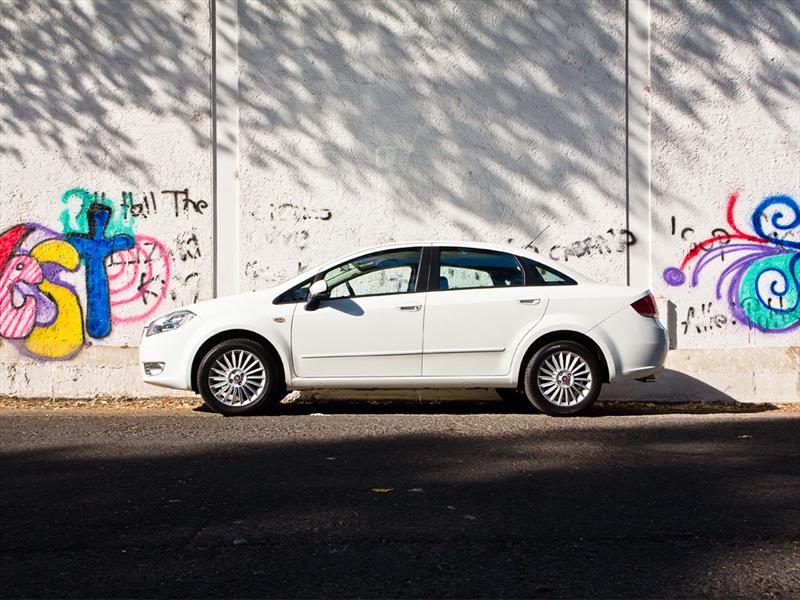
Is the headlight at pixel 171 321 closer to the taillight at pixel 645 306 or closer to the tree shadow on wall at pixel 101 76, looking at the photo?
the tree shadow on wall at pixel 101 76

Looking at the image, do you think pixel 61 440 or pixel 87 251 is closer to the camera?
pixel 61 440

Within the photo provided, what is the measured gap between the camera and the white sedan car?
382 inches

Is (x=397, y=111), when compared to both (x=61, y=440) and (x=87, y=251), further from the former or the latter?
(x=61, y=440)

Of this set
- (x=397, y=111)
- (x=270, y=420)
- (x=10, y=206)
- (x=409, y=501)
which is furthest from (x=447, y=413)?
(x=10, y=206)

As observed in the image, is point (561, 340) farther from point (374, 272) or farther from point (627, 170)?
point (627, 170)

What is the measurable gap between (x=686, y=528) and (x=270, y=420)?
4693mm

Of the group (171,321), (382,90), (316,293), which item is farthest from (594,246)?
(171,321)

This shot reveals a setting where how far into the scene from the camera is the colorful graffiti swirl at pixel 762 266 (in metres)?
12.1

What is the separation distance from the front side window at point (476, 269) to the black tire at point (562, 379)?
0.71m

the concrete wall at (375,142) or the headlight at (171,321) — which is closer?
the headlight at (171,321)

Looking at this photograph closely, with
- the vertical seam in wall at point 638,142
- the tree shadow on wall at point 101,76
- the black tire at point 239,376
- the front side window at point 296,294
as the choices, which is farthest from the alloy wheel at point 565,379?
the tree shadow on wall at point 101,76

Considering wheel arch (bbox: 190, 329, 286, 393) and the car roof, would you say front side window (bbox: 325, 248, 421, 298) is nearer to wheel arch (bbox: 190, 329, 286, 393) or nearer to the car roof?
the car roof

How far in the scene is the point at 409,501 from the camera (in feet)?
19.4

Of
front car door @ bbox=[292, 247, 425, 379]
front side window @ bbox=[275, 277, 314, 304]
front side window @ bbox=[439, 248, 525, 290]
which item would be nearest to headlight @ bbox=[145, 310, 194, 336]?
front side window @ bbox=[275, 277, 314, 304]
